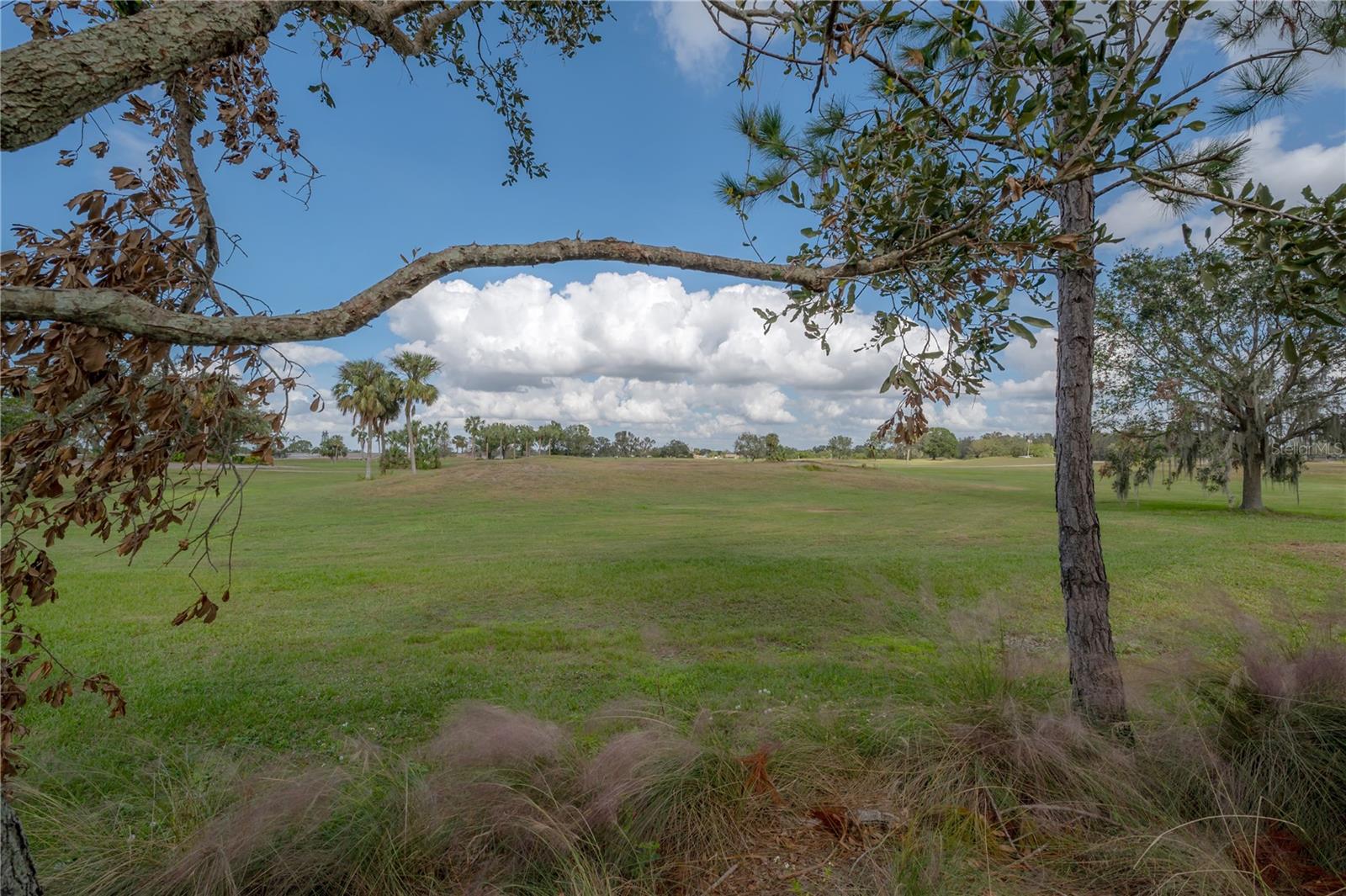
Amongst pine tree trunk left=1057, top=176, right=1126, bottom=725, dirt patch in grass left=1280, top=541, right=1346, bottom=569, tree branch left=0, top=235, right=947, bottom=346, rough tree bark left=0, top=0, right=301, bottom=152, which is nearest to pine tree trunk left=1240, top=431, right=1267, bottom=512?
dirt patch in grass left=1280, top=541, right=1346, bottom=569

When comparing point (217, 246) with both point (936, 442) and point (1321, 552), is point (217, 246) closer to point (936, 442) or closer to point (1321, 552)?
point (1321, 552)

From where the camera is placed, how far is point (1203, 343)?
20.3 meters

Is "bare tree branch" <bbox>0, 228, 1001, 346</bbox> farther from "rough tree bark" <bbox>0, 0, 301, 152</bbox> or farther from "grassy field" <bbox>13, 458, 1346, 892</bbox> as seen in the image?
"grassy field" <bbox>13, 458, 1346, 892</bbox>

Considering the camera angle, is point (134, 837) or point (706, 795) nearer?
point (134, 837)

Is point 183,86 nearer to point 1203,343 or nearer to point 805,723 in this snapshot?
point 805,723

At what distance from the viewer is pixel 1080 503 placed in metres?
4.07

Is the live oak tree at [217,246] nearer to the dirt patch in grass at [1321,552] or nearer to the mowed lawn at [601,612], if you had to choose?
the mowed lawn at [601,612]

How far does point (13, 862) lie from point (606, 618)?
7.81 meters

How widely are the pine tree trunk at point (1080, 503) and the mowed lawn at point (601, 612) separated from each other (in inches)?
26.0

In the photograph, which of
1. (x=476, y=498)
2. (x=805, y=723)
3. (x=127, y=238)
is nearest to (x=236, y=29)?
(x=127, y=238)

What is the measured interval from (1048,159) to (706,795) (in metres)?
3.31

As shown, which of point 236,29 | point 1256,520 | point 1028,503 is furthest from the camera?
point 1028,503

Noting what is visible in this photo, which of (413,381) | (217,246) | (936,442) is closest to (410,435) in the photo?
(413,381)

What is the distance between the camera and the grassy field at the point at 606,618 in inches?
209
